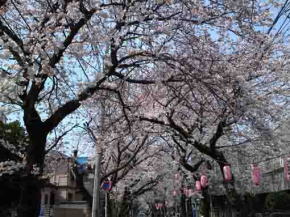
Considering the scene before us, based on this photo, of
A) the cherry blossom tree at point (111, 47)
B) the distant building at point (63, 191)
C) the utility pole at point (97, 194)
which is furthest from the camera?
the distant building at point (63, 191)

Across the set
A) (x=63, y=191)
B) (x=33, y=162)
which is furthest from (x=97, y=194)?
(x=63, y=191)

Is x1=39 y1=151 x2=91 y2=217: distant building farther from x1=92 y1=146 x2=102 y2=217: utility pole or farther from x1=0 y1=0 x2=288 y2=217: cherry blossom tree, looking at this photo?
x1=0 y1=0 x2=288 y2=217: cherry blossom tree

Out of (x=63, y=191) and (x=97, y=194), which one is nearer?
(x=97, y=194)

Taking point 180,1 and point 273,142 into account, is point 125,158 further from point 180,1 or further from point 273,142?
point 180,1

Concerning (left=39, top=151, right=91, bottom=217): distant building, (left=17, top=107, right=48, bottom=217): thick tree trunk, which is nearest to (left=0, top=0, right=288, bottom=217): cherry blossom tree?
(left=17, top=107, right=48, bottom=217): thick tree trunk

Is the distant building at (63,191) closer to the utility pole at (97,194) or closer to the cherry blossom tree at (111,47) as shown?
the utility pole at (97,194)

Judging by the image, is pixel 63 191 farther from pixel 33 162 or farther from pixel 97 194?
pixel 33 162

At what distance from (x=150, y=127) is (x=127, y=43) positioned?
858cm

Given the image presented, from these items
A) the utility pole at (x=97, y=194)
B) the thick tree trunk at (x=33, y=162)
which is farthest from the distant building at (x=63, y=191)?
the thick tree trunk at (x=33, y=162)

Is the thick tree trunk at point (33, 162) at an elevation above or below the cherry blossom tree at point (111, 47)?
below

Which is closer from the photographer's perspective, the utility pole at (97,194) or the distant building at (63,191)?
the utility pole at (97,194)

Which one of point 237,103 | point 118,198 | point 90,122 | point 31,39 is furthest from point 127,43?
point 118,198

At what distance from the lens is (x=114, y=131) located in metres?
14.3

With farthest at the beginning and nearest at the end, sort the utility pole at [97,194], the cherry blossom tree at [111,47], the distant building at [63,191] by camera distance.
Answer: the distant building at [63,191]
the utility pole at [97,194]
the cherry blossom tree at [111,47]
